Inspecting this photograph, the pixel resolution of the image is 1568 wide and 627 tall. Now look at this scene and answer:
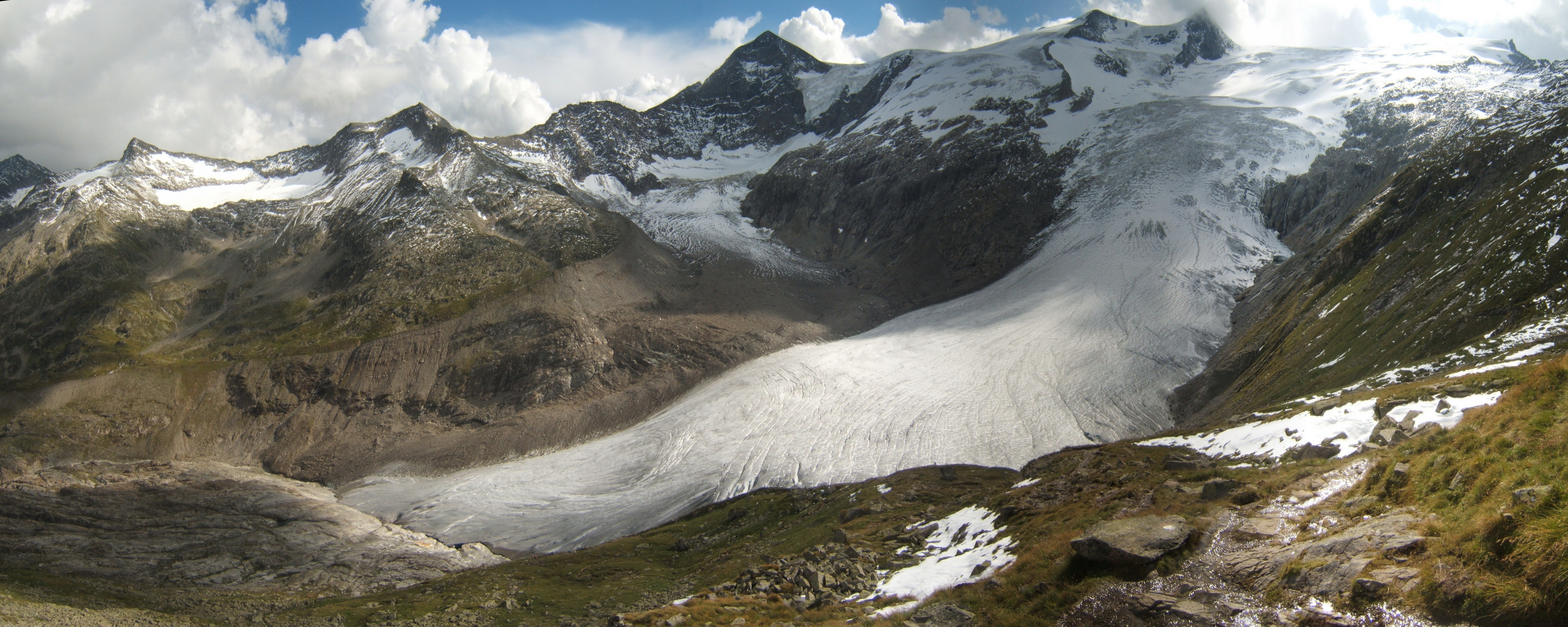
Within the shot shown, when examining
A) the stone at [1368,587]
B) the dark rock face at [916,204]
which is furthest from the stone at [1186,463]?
the dark rock face at [916,204]

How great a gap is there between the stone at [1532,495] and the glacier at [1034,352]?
180 feet

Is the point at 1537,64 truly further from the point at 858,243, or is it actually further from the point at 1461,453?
the point at 1461,453

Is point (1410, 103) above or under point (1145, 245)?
above

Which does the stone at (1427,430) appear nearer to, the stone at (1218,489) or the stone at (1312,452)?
the stone at (1312,452)

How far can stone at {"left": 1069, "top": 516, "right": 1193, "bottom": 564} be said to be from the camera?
19656mm

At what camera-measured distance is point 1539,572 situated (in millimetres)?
11164

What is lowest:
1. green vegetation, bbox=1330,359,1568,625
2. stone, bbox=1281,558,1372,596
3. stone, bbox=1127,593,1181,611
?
stone, bbox=1127,593,1181,611

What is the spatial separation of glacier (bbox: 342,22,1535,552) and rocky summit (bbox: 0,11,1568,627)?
69 cm

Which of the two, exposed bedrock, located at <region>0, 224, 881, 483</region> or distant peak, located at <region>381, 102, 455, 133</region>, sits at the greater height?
distant peak, located at <region>381, 102, 455, 133</region>

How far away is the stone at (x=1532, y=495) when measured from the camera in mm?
12352

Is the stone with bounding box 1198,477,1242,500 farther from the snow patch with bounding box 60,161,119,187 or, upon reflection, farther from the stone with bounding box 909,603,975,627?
the snow patch with bounding box 60,161,119,187

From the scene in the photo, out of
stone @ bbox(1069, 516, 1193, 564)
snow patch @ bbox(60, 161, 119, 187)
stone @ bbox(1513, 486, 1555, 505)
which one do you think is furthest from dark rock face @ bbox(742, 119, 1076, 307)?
snow patch @ bbox(60, 161, 119, 187)

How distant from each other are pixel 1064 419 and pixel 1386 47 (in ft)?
562

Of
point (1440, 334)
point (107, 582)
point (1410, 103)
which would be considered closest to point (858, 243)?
point (1410, 103)
